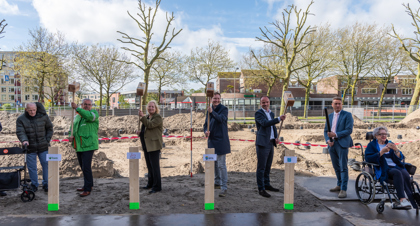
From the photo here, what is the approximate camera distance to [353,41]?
3130 cm

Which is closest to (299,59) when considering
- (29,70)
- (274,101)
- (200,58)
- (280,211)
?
(200,58)

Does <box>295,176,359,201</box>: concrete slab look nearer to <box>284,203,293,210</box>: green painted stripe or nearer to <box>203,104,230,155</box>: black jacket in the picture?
<box>284,203,293,210</box>: green painted stripe

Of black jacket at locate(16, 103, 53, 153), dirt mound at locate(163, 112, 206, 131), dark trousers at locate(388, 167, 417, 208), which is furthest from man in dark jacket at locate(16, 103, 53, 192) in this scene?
dirt mound at locate(163, 112, 206, 131)

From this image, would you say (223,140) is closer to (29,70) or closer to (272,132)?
(272,132)

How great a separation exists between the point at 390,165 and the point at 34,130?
6.36m

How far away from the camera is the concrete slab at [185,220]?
157 inches

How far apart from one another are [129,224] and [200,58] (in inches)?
1285

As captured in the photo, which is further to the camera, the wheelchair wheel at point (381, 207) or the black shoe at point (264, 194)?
the black shoe at point (264, 194)

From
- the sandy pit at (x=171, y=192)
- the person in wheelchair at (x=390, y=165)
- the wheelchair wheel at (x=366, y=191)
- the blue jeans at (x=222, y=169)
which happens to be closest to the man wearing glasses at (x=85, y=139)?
the sandy pit at (x=171, y=192)

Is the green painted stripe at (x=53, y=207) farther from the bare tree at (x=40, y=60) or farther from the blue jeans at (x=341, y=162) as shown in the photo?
the bare tree at (x=40, y=60)

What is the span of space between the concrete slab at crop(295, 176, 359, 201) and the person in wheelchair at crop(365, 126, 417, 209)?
2.52 ft

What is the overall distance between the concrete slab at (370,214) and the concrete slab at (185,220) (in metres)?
0.24

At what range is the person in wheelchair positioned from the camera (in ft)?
14.7

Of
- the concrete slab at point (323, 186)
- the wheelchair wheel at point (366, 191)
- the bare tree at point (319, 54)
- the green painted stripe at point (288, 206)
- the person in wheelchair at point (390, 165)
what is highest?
the bare tree at point (319, 54)
